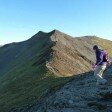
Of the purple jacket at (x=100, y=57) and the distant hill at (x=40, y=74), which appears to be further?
the distant hill at (x=40, y=74)

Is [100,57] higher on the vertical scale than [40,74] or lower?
higher

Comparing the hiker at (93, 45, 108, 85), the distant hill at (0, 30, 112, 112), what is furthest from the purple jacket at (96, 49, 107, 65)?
the distant hill at (0, 30, 112, 112)

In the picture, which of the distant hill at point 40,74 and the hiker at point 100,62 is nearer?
the hiker at point 100,62

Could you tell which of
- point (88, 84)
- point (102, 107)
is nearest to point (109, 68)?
point (88, 84)

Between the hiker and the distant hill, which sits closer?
the hiker

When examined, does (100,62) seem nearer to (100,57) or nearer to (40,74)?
(100,57)

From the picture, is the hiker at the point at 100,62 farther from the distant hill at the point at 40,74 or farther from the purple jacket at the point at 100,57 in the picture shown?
the distant hill at the point at 40,74

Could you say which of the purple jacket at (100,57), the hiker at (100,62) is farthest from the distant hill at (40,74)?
the purple jacket at (100,57)

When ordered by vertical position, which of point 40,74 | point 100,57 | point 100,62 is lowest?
point 40,74

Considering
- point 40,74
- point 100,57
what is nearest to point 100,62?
point 100,57

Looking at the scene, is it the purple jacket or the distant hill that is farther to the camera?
the distant hill

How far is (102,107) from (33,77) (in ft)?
133

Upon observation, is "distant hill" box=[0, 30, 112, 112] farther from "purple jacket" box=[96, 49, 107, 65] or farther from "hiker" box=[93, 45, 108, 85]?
"purple jacket" box=[96, 49, 107, 65]

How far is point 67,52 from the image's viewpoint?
99.2 m
